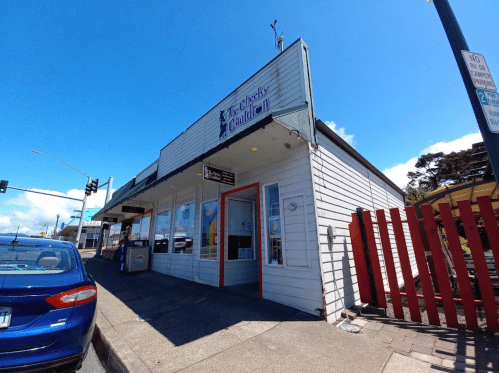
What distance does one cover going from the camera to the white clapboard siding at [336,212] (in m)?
4.33

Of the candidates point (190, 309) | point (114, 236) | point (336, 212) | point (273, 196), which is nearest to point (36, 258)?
point (190, 309)

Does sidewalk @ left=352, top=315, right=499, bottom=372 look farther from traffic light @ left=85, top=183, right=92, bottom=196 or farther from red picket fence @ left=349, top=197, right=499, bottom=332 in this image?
traffic light @ left=85, top=183, right=92, bottom=196

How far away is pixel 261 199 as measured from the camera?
5.55 metres

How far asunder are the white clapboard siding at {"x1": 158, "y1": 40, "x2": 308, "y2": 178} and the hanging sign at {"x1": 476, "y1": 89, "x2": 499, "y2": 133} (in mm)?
3234

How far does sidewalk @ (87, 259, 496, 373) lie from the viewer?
252 cm

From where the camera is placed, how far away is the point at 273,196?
5449mm

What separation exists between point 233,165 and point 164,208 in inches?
214

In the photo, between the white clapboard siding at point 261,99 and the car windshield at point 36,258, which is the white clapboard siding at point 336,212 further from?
the car windshield at point 36,258

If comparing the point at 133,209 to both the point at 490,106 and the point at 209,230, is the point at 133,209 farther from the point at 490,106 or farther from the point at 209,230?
the point at 490,106

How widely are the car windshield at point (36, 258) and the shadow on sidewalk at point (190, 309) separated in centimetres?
158

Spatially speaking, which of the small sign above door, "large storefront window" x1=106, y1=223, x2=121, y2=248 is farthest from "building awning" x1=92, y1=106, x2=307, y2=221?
"large storefront window" x1=106, y1=223, x2=121, y2=248

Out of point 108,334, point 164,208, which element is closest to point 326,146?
point 108,334

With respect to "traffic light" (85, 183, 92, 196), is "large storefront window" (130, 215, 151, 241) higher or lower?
lower

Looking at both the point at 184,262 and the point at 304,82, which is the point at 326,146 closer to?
the point at 304,82
